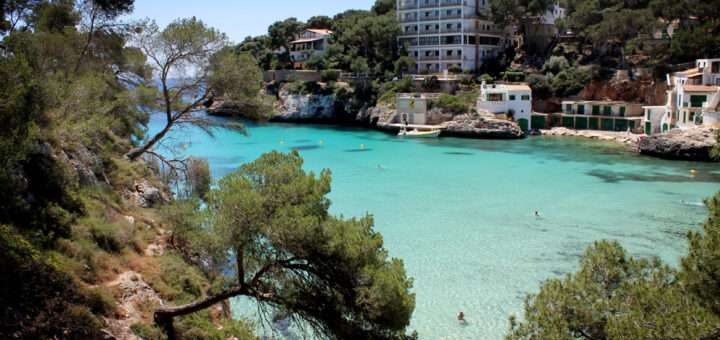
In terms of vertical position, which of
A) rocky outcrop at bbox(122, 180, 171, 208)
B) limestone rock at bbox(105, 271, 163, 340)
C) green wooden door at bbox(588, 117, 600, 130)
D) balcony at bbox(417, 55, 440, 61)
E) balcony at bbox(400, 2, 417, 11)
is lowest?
limestone rock at bbox(105, 271, 163, 340)

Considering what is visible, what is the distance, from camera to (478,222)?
72.0 ft

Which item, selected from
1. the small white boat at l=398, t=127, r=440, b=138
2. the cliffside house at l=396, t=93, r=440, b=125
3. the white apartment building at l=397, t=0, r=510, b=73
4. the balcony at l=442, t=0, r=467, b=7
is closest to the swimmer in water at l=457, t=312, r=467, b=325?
the small white boat at l=398, t=127, r=440, b=138

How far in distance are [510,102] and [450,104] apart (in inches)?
233

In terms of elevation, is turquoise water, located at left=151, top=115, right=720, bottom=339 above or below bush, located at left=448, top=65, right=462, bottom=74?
below

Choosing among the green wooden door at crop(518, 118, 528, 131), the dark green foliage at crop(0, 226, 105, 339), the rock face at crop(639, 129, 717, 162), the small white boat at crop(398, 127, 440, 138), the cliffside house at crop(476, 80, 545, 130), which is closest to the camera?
the dark green foliage at crop(0, 226, 105, 339)

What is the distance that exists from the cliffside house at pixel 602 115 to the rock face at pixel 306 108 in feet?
89.9

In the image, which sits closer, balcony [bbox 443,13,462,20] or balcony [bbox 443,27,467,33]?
balcony [bbox 443,27,467,33]

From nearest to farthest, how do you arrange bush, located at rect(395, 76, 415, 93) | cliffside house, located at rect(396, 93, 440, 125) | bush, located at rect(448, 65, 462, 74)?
cliffside house, located at rect(396, 93, 440, 125), bush, located at rect(395, 76, 415, 93), bush, located at rect(448, 65, 462, 74)

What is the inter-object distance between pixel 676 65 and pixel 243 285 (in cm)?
5020

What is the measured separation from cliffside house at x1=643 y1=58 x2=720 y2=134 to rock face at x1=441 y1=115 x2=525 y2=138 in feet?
37.4

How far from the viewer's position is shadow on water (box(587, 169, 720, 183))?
29.7 metres

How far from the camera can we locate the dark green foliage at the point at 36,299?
20.9 feet

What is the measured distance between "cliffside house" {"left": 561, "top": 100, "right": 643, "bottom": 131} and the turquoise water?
5833mm

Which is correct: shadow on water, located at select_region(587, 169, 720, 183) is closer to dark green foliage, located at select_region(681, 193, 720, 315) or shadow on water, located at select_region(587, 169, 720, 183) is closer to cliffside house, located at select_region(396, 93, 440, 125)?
cliffside house, located at select_region(396, 93, 440, 125)
